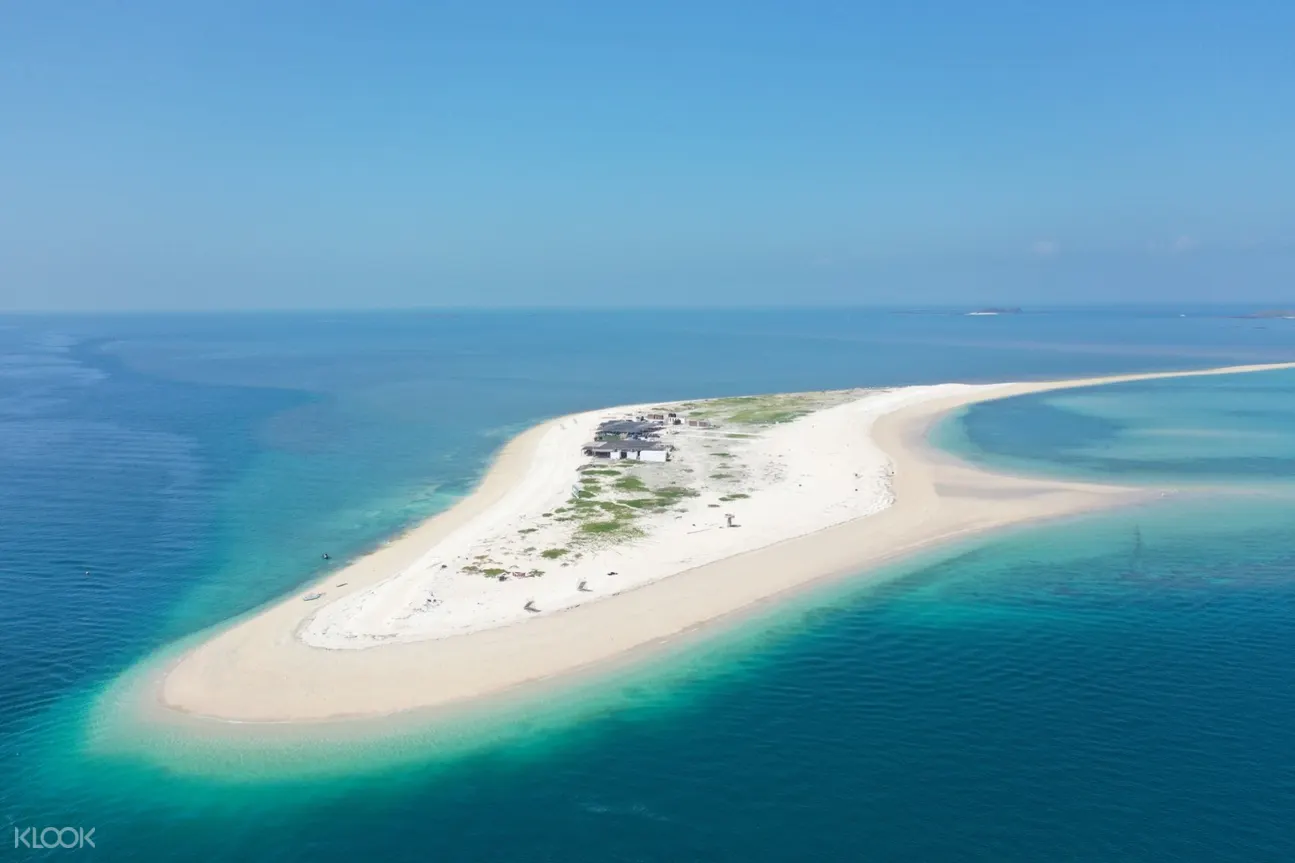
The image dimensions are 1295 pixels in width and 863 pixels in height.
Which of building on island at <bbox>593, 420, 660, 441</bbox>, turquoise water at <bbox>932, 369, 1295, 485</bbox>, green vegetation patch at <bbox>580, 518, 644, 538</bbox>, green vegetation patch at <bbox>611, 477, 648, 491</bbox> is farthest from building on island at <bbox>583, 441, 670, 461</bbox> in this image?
turquoise water at <bbox>932, 369, 1295, 485</bbox>

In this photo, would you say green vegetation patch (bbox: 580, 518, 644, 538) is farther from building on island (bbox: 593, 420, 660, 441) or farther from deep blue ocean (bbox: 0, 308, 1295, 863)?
building on island (bbox: 593, 420, 660, 441)

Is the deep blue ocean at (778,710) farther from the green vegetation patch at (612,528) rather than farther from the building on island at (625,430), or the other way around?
the building on island at (625,430)

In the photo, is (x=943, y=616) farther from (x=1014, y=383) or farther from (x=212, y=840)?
(x=1014, y=383)

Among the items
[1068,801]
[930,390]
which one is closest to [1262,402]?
[930,390]

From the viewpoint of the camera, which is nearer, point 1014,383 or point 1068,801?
point 1068,801

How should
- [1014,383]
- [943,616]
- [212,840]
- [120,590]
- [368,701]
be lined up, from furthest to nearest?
1. [1014,383]
2. [120,590]
3. [943,616]
4. [368,701]
5. [212,840]

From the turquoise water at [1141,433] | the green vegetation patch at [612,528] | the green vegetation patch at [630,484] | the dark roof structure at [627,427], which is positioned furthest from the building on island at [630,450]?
the turquoise water at [1141,433]

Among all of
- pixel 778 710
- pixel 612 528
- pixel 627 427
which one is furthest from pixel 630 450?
pixel 778 710

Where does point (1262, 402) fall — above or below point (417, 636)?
above
